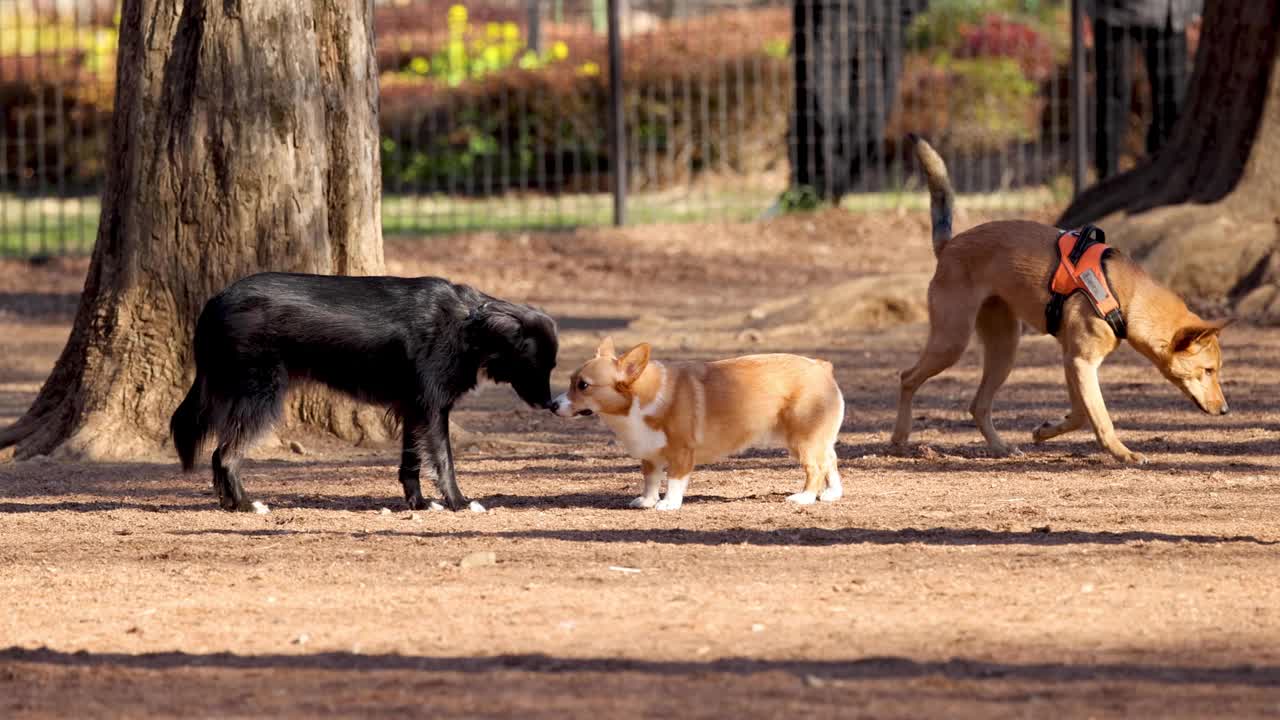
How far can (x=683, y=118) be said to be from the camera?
68.6ft

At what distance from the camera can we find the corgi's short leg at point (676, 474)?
7.11 m

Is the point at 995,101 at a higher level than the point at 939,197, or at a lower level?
lower

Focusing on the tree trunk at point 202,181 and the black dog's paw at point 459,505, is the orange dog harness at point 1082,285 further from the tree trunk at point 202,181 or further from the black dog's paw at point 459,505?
the tree trunk at point 202,181

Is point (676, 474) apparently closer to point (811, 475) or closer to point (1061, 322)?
point (811, 475)

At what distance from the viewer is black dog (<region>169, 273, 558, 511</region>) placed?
23.4ft

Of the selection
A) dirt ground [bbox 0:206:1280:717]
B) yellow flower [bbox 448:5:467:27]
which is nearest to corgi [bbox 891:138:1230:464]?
dirt ground [bbox 0:206:1280:717]

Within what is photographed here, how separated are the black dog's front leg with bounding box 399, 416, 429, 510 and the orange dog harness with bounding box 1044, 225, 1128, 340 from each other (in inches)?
115

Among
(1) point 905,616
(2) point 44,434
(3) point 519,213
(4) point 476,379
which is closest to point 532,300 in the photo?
(3) point 519,213

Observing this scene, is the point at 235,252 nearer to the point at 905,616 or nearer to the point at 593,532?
the point at 593,532

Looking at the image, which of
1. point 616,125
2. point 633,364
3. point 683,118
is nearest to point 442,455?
point 633,364

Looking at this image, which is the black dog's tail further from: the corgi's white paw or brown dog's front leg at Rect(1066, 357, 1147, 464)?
brown dog's front leg at Rect(1066, 357, 1147, 464)

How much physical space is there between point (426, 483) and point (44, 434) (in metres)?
2.00

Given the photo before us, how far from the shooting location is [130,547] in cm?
663

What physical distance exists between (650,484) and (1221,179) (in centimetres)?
700
